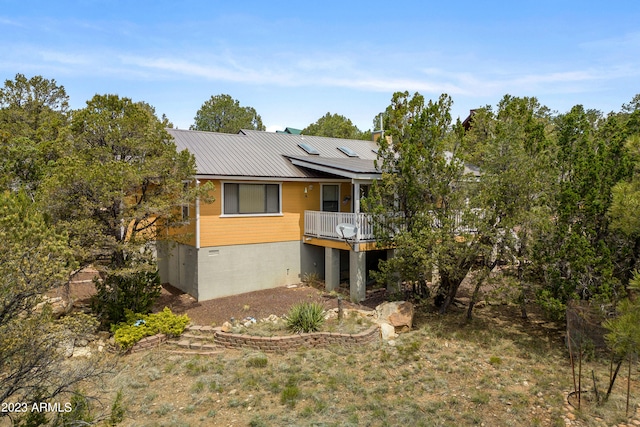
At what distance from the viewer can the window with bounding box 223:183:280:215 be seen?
13.9 m

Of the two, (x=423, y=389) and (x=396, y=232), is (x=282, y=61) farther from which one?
(x=423, y=389)

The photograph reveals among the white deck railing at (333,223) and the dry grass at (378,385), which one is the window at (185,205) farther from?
the white deck railing at (333,223)

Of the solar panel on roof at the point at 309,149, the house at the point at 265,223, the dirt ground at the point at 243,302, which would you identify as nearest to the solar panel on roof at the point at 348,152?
the solar panel on roof at the point at 309,149

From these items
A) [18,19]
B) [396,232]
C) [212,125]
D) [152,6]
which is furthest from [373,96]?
[212,125]

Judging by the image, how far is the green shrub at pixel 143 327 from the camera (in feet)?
33.1

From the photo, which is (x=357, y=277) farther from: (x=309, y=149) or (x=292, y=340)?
(x=309, y=149)

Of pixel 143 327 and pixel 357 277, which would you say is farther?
pixel 357 277

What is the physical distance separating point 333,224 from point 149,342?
7.12 m

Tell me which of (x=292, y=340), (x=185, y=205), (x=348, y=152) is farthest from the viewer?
(x=348, y=152)

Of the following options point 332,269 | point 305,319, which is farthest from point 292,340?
point 332,269

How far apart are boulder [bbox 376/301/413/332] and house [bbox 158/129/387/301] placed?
2.20 m

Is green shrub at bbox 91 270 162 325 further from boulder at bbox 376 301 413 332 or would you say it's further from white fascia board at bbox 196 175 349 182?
boulder at bbox 376 301 413 332

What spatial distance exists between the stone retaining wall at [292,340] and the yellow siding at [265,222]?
13.9 ft

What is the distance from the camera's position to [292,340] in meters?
9.93
